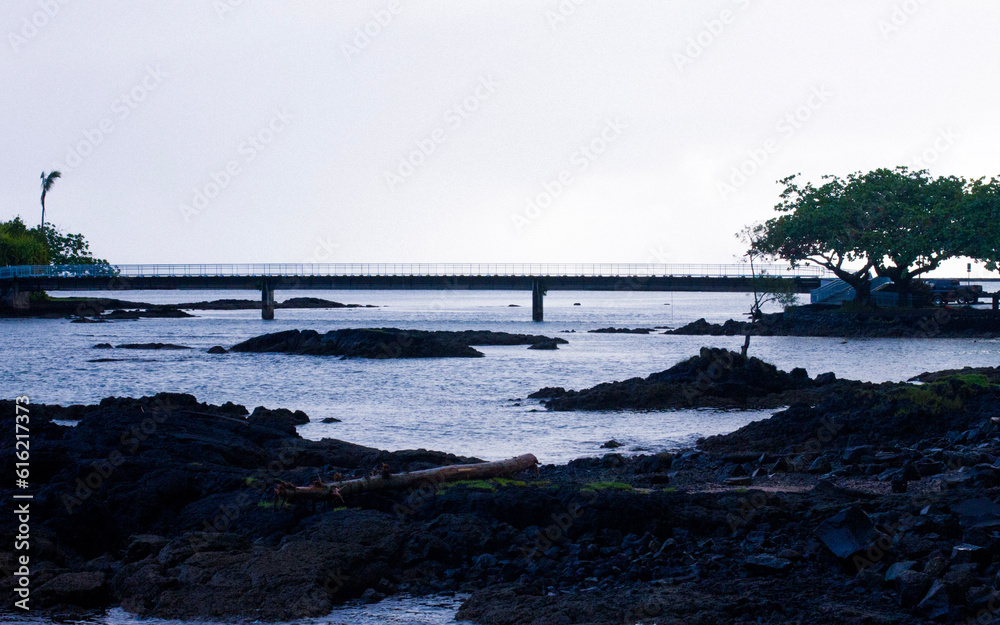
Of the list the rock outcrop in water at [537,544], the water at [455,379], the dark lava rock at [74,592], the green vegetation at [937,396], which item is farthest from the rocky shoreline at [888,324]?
the dark lava rock at [74,592]

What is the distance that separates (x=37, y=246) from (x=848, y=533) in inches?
4511

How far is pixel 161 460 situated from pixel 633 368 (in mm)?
34663

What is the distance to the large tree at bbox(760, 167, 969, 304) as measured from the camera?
230 ft

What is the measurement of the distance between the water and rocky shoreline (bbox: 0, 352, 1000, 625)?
25.3 ft

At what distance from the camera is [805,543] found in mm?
10656

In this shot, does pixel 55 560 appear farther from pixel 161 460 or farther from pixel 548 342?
pixel 548 342

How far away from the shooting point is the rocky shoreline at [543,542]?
9.31m

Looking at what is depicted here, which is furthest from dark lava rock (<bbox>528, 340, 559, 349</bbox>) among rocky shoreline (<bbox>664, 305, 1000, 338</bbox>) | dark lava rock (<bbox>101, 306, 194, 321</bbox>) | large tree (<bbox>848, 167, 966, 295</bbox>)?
dark lava rock (<bbox>101, 306, 194, 321</bbox>)

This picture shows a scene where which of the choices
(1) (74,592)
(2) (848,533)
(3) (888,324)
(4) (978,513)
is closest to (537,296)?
(3) (888,324)

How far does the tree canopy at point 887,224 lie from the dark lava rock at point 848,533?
65.1m

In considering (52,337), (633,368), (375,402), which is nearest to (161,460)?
(375,402)

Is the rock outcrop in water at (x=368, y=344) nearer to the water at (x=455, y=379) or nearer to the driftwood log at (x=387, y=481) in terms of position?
the water at (x=455, y=379)

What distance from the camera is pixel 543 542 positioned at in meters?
11.3

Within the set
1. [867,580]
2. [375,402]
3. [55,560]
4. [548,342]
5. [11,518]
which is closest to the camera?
[867,580]
